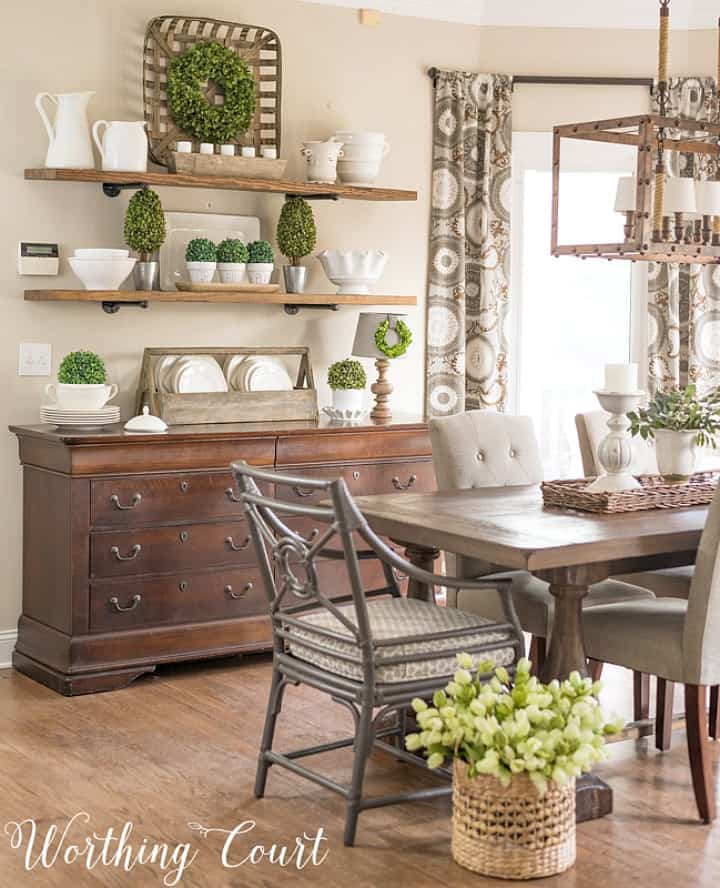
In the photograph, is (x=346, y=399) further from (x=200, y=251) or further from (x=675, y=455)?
(x=675, y=455)

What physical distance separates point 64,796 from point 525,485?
69.3 inches

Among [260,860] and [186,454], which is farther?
[186,454]

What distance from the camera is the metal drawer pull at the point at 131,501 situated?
15.1ft

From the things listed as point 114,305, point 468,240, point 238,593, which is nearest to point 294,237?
point 114,305

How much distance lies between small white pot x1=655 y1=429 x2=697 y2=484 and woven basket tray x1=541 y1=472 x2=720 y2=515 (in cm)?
3

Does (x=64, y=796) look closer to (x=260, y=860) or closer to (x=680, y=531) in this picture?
(x=260, y=860)

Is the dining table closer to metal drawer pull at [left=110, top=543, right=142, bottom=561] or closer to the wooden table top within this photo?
the wooden table top

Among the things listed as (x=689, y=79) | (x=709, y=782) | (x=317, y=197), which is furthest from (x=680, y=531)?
(x=689, y=79)

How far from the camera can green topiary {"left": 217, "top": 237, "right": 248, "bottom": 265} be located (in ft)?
16.9

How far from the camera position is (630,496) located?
12.4 ft

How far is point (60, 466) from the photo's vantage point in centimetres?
460

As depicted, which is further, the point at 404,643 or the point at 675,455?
the point at 675,455

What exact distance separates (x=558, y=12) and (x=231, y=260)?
6.70ft

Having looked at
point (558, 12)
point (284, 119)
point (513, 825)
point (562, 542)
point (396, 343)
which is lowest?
point (513, 825)
